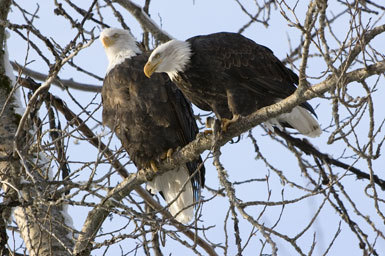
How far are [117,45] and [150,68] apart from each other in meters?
0.87

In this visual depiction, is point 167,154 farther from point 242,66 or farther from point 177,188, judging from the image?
point 242,66

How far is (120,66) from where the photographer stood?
18.0 ft

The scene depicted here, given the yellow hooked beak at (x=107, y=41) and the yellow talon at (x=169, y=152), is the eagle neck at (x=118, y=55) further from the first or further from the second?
the yellow talon at (x=169, y=152)

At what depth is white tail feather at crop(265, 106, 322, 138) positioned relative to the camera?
18.4 feet

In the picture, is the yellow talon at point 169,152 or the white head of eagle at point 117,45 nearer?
the yellow talon at point 169,152

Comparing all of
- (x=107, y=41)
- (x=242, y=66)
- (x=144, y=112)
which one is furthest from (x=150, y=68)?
(x=107, y=41)

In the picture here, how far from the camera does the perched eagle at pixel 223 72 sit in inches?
198

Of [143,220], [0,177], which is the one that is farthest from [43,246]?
[143,220]

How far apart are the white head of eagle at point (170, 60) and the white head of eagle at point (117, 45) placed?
575 mm

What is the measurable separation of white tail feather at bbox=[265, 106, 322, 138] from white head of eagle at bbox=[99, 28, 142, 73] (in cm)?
135

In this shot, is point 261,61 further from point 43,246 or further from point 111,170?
point 43,246

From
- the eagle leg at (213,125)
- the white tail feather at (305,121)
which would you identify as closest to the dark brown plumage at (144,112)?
the eagle leg at (213,125)

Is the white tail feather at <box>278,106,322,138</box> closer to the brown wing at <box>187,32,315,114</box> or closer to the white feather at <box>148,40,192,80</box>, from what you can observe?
the brown wing at <box>187,32,315,114</box>

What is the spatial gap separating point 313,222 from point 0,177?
217 cm
